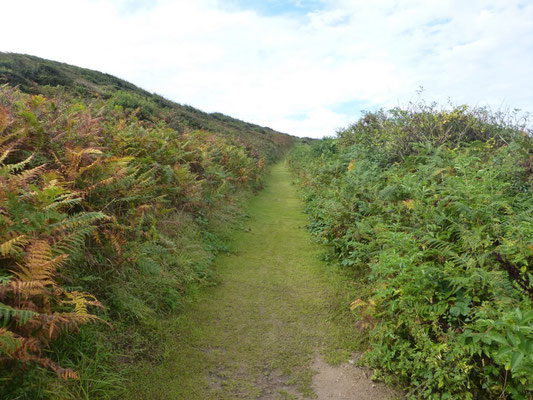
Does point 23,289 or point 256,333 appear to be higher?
point 23,289

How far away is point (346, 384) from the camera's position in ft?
10.6

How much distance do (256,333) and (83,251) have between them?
2.18m

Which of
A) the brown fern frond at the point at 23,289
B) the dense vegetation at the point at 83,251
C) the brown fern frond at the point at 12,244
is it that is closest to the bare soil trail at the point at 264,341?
the dense vegetation at the point at 83,251

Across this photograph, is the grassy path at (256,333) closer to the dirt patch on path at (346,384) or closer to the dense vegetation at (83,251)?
the dirt patch on path at (346,384)

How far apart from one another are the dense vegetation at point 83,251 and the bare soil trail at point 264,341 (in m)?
0.31

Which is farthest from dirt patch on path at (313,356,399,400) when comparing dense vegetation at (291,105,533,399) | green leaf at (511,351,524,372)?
green leaf at (511,351,524,372)

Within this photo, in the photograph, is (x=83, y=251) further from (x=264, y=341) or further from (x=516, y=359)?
(x=516, y=359)

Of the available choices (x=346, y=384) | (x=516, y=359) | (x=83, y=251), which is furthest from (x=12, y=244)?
(x=516, y=359)

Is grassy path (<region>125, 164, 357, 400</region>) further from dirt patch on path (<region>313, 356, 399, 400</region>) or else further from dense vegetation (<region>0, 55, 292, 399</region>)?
dense vegetation (<region>0, 55, 292, 399</region>)

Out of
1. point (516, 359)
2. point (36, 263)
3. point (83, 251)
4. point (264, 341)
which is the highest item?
point (516, 359)

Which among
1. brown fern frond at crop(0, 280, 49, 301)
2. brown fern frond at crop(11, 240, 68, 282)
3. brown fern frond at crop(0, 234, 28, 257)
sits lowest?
brown fern frond at crop(0, 280, 49, 301)

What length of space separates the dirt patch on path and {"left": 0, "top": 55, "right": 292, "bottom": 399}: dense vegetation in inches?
68.2

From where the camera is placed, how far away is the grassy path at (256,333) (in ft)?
10.2

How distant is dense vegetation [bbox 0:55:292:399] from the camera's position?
2514 millimetres
